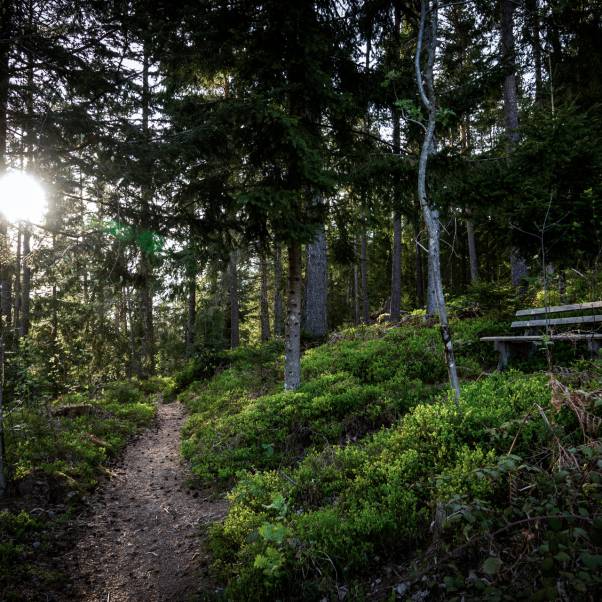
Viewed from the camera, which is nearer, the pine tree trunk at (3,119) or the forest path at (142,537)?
the forest path at (142,537)

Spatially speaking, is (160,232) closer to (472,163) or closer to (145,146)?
(145,146)

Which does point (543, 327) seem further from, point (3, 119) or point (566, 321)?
point (3, 119)

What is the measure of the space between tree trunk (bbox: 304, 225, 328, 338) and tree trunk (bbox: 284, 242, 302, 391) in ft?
18.8

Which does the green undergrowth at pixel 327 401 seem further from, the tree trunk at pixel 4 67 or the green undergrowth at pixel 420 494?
the tree trunk at pixel 4 67

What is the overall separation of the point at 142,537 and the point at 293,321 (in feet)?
16.3

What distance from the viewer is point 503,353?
25.2 ft

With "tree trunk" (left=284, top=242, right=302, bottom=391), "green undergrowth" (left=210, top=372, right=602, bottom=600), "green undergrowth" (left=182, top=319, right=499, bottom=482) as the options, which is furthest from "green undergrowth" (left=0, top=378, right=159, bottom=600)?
"tree trunk" (left=284, top=242, right=302, bottom=391)

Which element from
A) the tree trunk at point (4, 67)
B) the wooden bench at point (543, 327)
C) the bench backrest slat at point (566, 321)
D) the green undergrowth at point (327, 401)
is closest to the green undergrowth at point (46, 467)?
the green undergrowth at point (327, 401)

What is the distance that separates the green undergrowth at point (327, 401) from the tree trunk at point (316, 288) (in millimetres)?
3611

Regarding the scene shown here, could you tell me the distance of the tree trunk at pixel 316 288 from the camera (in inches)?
574

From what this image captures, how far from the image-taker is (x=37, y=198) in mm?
6918

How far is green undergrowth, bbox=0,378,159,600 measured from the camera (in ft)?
14.9

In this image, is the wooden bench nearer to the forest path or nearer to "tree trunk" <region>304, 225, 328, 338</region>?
the forest path

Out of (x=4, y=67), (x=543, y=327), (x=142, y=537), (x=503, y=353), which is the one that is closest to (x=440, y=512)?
(x=142, y=537)
